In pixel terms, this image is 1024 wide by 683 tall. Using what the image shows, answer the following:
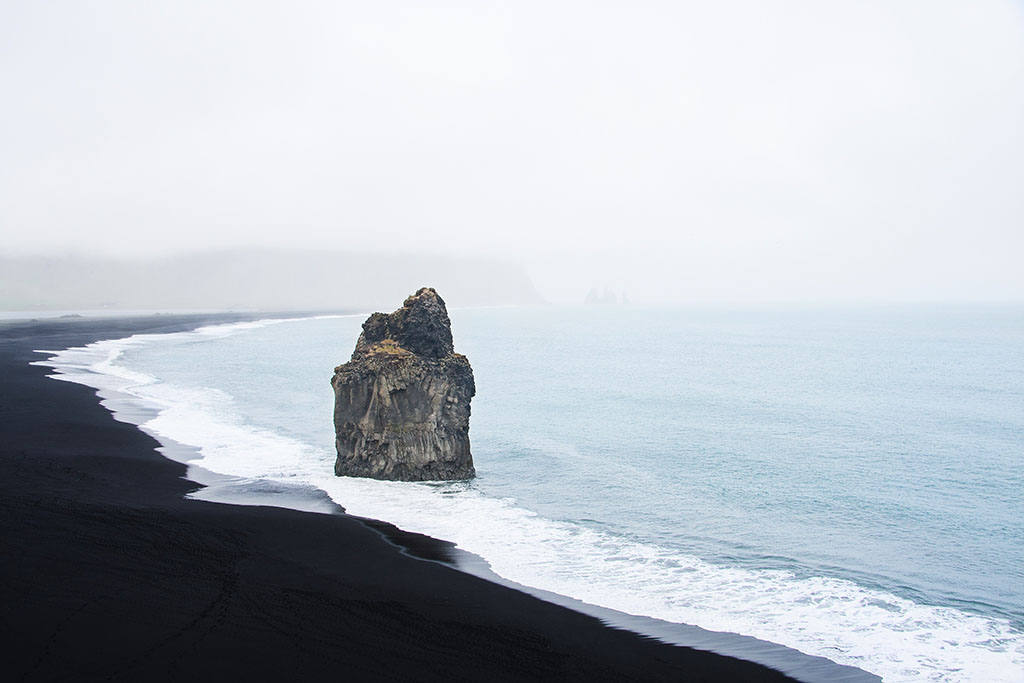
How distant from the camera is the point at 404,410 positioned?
1316 inches

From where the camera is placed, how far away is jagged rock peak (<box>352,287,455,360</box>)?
114 ft

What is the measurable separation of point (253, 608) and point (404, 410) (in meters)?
15.6

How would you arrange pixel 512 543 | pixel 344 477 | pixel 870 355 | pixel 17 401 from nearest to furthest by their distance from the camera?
pixel 512 543 < pixel 344 477 < pixel 17 401 < pixel 870 355

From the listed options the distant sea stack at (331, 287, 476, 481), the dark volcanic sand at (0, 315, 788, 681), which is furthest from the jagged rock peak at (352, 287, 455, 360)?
the dark volcanic sand at (0, 315, 788, 681)

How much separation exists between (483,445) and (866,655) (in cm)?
2820

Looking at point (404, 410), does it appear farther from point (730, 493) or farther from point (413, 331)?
point (730, 493)

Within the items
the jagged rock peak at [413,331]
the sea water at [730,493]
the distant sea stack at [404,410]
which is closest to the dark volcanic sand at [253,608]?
the sea water at [730,493]

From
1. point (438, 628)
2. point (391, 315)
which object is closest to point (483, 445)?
point (391, 315)

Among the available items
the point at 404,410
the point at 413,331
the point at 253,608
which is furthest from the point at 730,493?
the point at 253,608

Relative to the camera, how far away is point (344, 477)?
3391 cm

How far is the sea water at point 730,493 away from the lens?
2084cm

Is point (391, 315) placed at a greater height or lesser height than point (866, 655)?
greater

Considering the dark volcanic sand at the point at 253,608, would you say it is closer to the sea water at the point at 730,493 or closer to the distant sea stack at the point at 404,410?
the sea water at the point at 730,493

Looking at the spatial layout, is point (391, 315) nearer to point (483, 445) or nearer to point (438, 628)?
point (483, 445)
